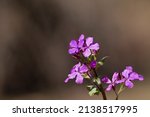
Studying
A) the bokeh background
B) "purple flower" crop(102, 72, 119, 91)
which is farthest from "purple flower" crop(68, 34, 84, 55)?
the bokeh background

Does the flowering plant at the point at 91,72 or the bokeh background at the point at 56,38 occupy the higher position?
the bokeh background at the point at 56,38

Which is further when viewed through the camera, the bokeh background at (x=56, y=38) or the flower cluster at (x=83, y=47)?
the bokeh background at (x=56, y=38)

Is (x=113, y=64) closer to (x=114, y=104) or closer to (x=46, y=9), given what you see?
(x=46, y=9)

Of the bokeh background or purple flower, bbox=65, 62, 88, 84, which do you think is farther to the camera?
the bokeh background

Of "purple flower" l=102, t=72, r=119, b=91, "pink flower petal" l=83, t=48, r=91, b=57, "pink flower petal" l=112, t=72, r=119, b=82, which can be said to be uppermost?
"pink flower petal" l=83, t=48, r=91, b=57

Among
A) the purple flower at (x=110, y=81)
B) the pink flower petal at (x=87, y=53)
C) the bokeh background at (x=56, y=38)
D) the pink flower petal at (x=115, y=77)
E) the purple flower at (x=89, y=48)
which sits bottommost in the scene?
the purple flower at (x=110, y=81)

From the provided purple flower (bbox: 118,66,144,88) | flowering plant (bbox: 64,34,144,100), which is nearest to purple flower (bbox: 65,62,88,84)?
flowering plant (bbox: 64,34,144,100)

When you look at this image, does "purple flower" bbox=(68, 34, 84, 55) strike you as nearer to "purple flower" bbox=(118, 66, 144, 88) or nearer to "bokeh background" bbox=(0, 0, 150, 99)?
"purple flower" bbox=(118, 66, 144, 88)

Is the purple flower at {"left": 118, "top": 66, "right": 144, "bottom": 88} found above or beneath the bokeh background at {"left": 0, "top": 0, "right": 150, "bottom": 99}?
beneath

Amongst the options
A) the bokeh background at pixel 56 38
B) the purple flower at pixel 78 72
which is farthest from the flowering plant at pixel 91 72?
the bokeh background at pixel 56 38

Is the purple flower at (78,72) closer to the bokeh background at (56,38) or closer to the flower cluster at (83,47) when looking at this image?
the flower cluster at (83,47)

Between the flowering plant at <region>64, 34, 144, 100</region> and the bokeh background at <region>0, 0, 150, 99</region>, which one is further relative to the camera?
the bokeh background at <region>0, 0, 150, 99</region>
